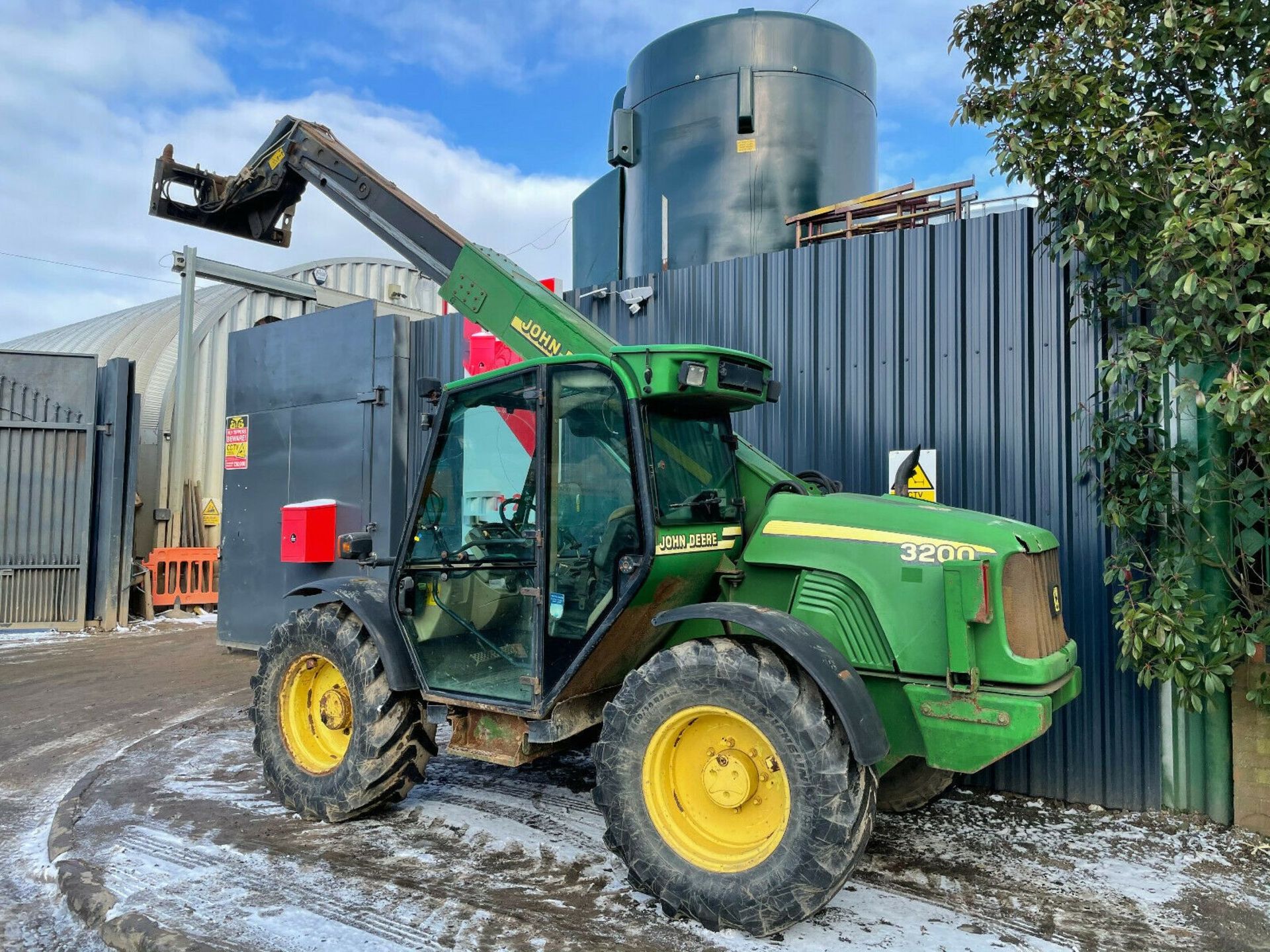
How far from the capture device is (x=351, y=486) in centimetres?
838

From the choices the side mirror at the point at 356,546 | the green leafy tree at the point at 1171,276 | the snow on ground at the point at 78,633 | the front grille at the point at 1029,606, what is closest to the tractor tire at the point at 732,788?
the front grille at the point at 1029,606

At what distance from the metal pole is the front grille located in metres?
12.8

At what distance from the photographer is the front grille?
343cm

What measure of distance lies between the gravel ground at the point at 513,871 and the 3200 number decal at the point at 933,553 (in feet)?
4.47

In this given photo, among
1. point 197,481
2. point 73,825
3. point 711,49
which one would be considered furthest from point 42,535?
point 711,49

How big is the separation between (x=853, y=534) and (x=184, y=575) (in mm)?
11731

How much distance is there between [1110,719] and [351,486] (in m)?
6.48

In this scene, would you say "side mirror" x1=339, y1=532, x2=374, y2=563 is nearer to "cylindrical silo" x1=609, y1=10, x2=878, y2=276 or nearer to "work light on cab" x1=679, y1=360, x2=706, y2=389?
Result: "work light on cab" x1=679, y1=360, x2=706, y2=389

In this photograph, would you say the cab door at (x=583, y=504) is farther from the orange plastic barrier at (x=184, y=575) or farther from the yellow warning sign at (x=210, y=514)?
the yellow warning sign at (x=210, y=514)

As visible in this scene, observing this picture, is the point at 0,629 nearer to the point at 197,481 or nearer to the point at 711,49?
the point at 197,481

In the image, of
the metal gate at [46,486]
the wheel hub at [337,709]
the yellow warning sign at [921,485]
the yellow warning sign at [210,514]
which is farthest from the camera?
the yellow warning sign at [210,514]

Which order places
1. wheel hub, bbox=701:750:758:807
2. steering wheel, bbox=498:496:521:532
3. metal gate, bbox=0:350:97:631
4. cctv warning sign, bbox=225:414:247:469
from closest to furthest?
wheel hub, bbox=701:750:758:807
steering wheel, bbox=498:496:521:532
cctv warning sign, bbox=225:414:247:469
metal gate, bbox=0:350:97:631

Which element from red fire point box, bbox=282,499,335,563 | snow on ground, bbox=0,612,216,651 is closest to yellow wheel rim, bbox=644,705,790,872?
red fire point box, bbox=282,499,335,563

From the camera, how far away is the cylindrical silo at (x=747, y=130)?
8.22 metres
